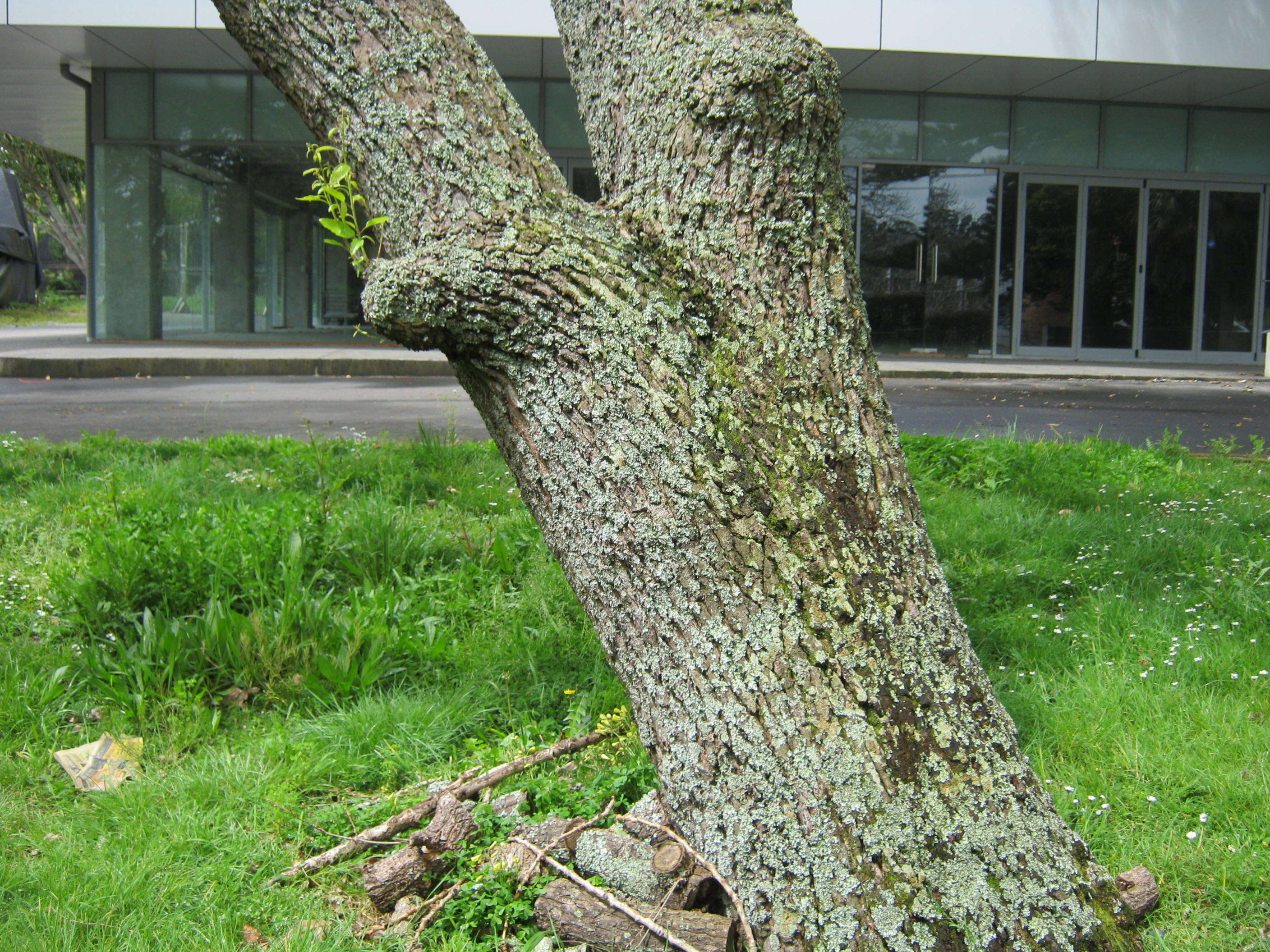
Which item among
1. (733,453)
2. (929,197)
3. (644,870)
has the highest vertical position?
(929,197)

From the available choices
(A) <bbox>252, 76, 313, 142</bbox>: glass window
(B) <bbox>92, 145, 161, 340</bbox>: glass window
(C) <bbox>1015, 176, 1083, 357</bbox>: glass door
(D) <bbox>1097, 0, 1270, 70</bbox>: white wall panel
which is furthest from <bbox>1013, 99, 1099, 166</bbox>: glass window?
(B) <bbox>92, 145, 161, 340</bbox>: glass window

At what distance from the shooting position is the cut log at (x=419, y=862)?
1.92 metres

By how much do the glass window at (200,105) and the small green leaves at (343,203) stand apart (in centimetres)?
1640

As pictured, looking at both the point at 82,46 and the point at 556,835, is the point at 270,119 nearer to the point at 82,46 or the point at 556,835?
the point at 82,46

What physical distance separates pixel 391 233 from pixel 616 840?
122cm

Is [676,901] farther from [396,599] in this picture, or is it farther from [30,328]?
[30,328]

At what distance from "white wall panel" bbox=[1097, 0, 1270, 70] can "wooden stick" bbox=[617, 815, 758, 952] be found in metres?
15.8

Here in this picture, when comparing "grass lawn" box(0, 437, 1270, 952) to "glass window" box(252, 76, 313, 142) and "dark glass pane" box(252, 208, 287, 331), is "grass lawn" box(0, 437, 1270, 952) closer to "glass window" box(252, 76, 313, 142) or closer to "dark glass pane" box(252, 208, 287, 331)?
"glass window" box(252, 76, 313, 142)

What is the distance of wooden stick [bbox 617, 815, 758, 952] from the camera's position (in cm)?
164

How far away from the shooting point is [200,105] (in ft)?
53.3

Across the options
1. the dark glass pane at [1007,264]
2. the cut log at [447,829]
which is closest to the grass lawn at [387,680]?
the cut log at [447,829]

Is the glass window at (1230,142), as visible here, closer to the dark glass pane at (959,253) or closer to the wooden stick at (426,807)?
the dark glass pane at (959,253)

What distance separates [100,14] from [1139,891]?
16218mm

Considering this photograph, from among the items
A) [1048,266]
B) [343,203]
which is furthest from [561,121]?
[343,203]
